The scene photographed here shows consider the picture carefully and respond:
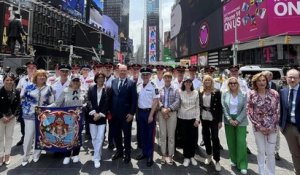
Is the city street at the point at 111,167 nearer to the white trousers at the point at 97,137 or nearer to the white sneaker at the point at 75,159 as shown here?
the white sneaker at the point at 75,159

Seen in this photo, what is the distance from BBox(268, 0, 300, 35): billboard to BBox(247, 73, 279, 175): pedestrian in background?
30866 mm

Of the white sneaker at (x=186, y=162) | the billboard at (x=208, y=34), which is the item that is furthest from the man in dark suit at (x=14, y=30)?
the billboard at (x=208, y=34)

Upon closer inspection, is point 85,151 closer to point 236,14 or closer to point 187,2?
point 236,14

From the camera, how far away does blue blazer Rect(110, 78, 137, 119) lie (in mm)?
6051

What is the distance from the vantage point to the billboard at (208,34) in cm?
5266

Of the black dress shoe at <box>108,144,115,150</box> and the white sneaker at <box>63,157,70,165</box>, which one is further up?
the black dress shoe at <box>108,144,115,150</box>

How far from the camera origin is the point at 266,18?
33062 mm

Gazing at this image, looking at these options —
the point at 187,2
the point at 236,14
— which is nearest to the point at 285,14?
the point at 236,14

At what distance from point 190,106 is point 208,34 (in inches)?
2212

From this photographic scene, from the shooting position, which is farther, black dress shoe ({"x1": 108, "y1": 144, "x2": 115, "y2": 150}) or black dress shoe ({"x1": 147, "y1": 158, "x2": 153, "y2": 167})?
Result: black dress shoe ({"x1": 108, "y1": 144, "x2": 115, "y2": 150})

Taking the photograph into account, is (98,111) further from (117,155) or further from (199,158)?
(199,158)

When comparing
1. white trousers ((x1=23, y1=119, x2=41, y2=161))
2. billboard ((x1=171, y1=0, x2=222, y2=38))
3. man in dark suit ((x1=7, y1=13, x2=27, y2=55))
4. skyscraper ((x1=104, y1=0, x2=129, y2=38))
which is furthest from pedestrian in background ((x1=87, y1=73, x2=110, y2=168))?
skyscraper ((x1=104, y1=0, x2=129, y2=38))

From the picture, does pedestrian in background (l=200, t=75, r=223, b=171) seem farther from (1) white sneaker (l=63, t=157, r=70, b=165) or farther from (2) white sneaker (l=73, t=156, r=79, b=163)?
(1) white sneaker (l=63, t=157, r=70, b=165)

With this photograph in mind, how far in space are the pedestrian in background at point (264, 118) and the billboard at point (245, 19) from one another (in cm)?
3126
